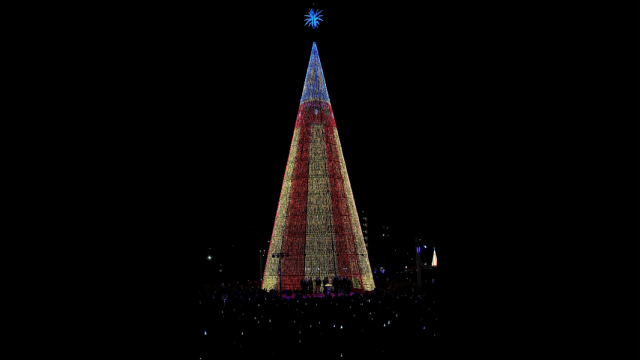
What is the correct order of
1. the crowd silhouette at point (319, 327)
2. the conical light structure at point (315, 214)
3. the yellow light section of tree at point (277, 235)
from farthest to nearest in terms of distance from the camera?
the yellow light section of tree at point (277, 235), the conical light structure at point (315, 214), the crowd silhouette at point (319, 327)

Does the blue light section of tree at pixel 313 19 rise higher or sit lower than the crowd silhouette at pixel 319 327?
higher

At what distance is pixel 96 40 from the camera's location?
3303 mm

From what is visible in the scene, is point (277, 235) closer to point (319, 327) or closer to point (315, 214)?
point (315, 214)

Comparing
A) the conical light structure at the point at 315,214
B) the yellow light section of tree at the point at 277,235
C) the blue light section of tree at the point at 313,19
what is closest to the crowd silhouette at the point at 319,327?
the conical light structure at the point at 315,214

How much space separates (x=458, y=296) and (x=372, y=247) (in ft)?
212

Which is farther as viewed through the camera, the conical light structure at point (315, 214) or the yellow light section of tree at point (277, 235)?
the yellow light section of tree at point (277, 235)

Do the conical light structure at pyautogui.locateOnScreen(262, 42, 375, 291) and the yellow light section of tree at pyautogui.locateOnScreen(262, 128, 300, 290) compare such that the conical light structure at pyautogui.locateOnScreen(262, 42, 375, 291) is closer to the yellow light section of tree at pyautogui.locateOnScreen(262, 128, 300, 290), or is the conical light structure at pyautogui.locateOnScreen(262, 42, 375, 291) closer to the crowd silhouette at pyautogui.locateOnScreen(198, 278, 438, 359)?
the yellow light section of tree at pyautogui.locateOnScreen(262, 128, 300, 290)

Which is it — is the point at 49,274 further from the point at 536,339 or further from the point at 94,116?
the point at 536,339

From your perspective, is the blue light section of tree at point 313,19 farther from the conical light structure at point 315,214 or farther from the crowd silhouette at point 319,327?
the crowd silhouette at point 319,327

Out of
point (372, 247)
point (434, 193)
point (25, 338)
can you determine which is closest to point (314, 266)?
point (434, 193)

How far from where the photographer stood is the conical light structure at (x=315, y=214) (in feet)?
47.9

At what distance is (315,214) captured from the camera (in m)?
15.1

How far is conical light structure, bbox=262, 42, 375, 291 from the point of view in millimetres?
14609

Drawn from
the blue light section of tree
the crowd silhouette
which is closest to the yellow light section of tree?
the blue light section of tree
